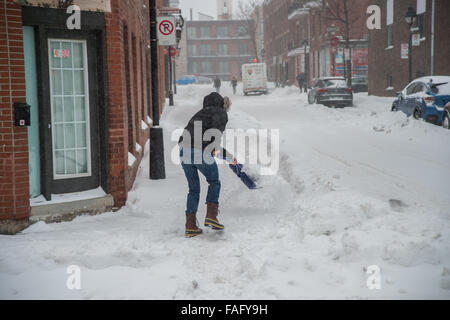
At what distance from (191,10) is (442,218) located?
111 m

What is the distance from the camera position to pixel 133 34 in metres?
11.6

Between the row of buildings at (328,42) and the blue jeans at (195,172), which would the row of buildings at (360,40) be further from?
the blue jeans at (195,172)

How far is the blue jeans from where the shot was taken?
6.41 m

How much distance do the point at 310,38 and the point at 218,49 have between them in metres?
41.9

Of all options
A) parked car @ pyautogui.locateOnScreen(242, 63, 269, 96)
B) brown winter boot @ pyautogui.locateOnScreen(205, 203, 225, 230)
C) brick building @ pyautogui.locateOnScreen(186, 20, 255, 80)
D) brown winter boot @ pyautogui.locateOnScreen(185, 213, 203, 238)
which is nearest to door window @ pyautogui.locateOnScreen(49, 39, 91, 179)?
brown winter boot @ pyautogui.locateOnScreen(185, 213, 203, 238)

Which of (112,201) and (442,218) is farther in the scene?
(112,201)

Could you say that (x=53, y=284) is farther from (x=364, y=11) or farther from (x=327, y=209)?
(x=364, y=11)

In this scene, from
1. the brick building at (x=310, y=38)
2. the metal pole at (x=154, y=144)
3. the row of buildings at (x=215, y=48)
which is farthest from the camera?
the row of buildings at (x=215, y=48)

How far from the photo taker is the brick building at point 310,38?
42.3 metres

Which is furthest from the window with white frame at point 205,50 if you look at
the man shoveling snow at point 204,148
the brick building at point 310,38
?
the man shoveling snow at point 204,148

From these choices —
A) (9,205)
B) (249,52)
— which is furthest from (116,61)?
(249,52)

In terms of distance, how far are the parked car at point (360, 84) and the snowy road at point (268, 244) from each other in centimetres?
3271

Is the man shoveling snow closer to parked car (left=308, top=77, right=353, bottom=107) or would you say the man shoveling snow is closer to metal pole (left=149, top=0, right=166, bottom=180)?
metal pole (left=149, top=0, right=166, bottom=180)

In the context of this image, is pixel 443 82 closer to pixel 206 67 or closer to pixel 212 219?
pixel 212 219
